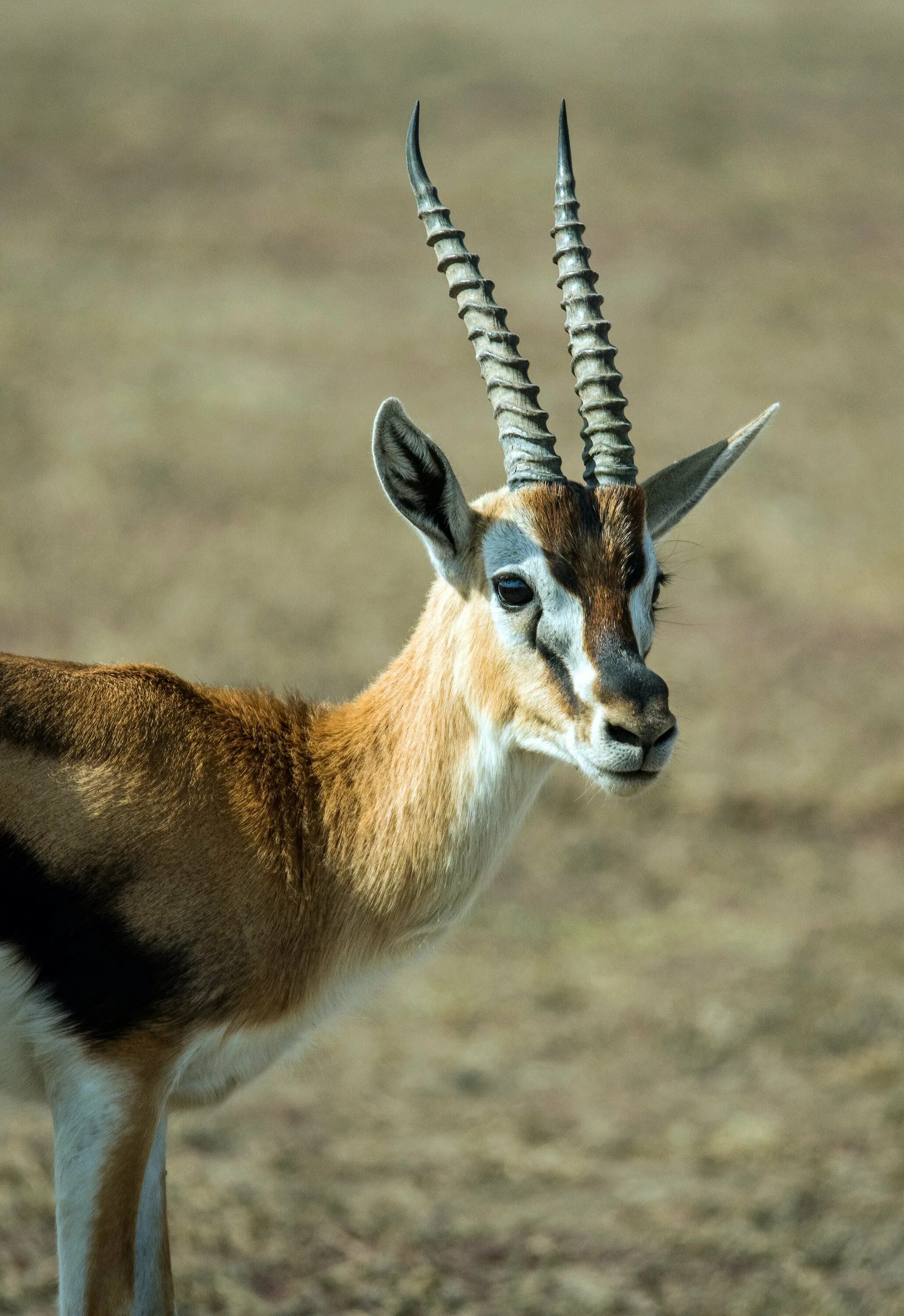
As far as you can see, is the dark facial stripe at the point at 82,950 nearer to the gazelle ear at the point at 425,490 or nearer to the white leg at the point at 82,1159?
the white leg at the point at 82,1159

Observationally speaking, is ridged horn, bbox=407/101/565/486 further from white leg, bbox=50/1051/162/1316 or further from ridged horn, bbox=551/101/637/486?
white leg, bbox=50/1051/162/1316

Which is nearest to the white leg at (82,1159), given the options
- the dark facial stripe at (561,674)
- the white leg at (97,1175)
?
the white leg at (97,1175)

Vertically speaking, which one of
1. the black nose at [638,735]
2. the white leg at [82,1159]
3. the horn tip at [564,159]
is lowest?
the white leg at [82,1159]

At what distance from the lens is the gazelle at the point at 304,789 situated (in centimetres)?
494

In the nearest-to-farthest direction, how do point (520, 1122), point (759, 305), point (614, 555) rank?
point (614, 555) < point (520, 1122) < point (759, 305)

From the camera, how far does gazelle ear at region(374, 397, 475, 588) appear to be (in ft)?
17.5

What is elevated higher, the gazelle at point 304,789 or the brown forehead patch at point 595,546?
the brown forehead patch at point 595,546

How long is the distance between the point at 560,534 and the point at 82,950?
2069mm

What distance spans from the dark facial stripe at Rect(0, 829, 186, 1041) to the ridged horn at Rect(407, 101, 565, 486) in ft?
6.72

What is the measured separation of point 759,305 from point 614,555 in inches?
707

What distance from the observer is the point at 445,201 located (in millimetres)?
24688

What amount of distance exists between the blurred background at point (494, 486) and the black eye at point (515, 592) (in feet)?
4.46

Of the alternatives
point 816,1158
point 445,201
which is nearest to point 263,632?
point 816,1158

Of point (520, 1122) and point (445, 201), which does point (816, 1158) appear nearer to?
point (520, 1122)
